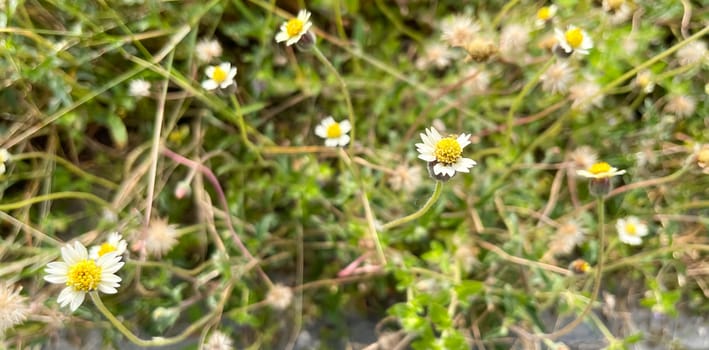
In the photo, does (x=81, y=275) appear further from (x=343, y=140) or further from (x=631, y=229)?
(x=631, y=229)

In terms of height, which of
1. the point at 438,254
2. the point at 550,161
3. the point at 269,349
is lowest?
the point at 269,349

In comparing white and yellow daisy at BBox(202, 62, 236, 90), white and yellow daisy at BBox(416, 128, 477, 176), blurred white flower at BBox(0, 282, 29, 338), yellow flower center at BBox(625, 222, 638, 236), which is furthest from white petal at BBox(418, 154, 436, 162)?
blurred white flower at BBox(0, 282, 29, 338)

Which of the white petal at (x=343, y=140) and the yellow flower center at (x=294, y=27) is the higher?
the yellow flower center at (x=294, y=27)

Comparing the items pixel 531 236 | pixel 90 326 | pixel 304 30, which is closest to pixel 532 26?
pixel 531 236

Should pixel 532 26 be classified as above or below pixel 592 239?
above

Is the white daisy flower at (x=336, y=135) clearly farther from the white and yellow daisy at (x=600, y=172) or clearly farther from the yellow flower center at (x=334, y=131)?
the white and yellow daisy at (x=600, y=172)

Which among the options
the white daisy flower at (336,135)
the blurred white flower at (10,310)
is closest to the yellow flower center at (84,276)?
the blurred white flower at (10,310)

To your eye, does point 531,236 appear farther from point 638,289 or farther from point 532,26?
point 532,26

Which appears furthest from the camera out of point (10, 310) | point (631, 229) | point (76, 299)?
point (631, 229)

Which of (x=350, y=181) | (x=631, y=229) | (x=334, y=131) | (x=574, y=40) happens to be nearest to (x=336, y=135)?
(x=334, y=131)
